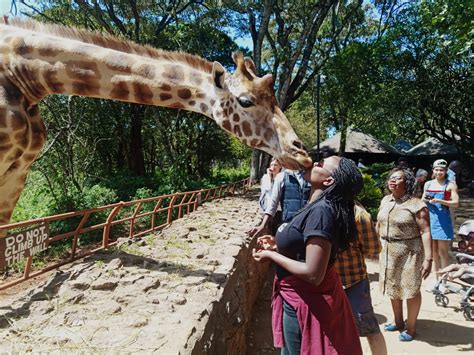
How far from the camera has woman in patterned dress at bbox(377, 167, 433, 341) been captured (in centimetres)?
409

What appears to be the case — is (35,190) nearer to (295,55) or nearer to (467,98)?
(295,55)

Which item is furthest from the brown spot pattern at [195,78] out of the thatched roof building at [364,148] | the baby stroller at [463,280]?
the thatched roof building at [364,148]

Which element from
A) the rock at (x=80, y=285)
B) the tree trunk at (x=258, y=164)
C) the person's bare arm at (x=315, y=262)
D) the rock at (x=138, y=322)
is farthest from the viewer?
the tree trunk at (x=258, y=164)

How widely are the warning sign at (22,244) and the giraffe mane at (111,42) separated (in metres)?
2.24

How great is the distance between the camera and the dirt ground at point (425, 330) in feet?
13.8

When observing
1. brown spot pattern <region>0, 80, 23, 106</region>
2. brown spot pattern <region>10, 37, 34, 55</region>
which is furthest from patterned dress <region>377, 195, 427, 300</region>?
brown spot pattern <region>10, 37, 34, 55</region>

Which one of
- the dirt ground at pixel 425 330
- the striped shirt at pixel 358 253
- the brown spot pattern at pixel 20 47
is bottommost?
the dirt ground at pixel 425 330

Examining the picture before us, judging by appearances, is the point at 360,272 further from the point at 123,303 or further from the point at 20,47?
the point at 20,47

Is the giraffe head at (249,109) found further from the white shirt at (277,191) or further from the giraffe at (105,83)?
the white shirt at (277,191)

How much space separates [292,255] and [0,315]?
2.23m

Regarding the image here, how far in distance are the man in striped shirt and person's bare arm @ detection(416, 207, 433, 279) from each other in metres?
1.08

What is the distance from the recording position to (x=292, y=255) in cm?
230

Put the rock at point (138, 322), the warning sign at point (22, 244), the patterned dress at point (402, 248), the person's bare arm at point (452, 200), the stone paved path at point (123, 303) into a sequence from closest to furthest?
1. the stone paved path at point (123, 303)
2. the rock at point (138, 322)
3. the warning sign at point (22, 244)
4. the patterned dress at point (402, 248)
5. the person's bare arm at point (452, 200)

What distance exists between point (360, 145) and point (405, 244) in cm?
2258
